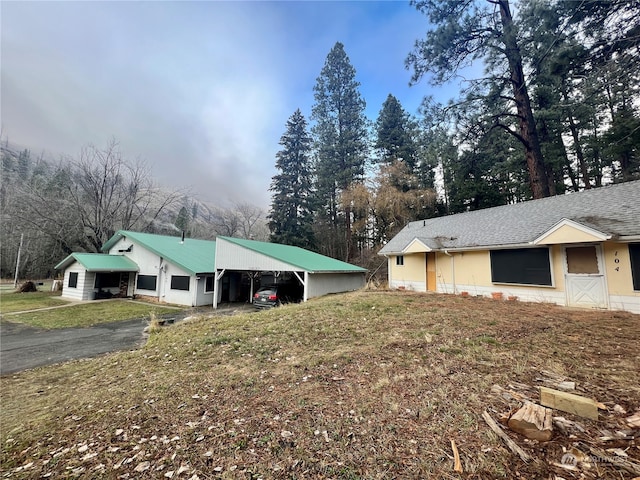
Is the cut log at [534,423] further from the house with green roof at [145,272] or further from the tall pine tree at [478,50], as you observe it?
the house with green roof at [145,272]

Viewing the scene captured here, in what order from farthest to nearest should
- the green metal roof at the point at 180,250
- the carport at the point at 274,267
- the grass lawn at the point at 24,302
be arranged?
the green metal roof at the point at 180,250, the grass lawn at the point at 24,302, the carport at the point at 274,267

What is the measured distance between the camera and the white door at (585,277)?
8250 millimetres

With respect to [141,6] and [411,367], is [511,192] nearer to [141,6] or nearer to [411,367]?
[411,367]

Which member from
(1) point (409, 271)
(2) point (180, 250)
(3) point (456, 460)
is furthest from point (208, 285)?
(3) point (456, 460)

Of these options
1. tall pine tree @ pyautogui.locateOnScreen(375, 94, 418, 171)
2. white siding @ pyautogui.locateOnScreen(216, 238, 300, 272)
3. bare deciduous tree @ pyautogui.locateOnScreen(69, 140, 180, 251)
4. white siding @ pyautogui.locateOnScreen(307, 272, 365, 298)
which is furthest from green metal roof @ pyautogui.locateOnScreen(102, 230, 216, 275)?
tall pine tree @ pyautogui.locateOnScreen(375, 94, 418, 171)

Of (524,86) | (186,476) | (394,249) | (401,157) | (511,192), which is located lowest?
(186,476)

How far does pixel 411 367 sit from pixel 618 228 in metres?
8.67

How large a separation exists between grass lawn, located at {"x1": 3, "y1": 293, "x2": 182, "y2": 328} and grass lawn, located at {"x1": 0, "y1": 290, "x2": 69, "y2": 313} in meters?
1.88

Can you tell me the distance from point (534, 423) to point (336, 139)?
27854mm

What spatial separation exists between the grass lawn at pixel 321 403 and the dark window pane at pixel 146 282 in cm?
1309

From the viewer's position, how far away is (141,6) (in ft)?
35.2

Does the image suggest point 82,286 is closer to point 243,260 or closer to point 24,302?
point 24,302

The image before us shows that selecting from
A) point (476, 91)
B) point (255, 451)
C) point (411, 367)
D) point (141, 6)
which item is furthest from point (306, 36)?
point (255, 451)

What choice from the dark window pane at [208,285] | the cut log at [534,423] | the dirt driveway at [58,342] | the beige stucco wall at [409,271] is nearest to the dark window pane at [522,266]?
the beige stucco wall at [409,271]
